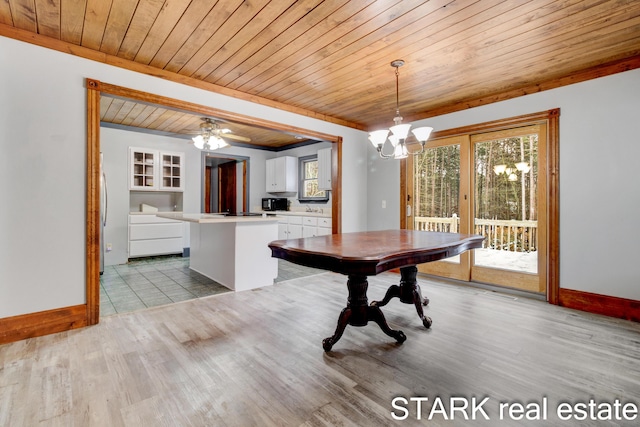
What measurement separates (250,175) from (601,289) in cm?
607

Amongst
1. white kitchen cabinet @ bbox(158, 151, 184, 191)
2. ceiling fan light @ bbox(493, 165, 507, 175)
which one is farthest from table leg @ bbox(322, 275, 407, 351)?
white kitchen cabinet @ bbox(158, 151, 184, 191)

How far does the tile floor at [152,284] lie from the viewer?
3.12 metres

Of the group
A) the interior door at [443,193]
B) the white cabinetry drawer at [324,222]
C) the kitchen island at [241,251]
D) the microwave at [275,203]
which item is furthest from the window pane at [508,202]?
the microwave at [275,203]

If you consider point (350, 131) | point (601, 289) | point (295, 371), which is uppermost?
point (350, 131)

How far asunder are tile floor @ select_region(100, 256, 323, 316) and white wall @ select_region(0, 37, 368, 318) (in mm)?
622

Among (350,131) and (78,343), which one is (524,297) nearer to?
(350,131)

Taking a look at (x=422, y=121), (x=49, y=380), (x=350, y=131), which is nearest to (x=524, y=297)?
(x=422, y=121)

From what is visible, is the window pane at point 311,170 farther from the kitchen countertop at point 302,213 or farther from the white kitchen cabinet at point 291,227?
the white kitchen cabinet at point 291,227

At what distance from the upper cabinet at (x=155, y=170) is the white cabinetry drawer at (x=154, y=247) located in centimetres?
98

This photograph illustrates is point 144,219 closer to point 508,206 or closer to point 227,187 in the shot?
point 227,187

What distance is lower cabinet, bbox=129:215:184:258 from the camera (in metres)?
5.28

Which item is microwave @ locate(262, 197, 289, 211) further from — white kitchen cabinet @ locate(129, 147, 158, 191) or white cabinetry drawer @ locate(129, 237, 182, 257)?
white kitchen cabinet @ locate(129, 147, 158, 191)

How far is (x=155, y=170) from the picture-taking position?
18.2 ft

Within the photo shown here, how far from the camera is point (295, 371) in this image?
6.04ft
